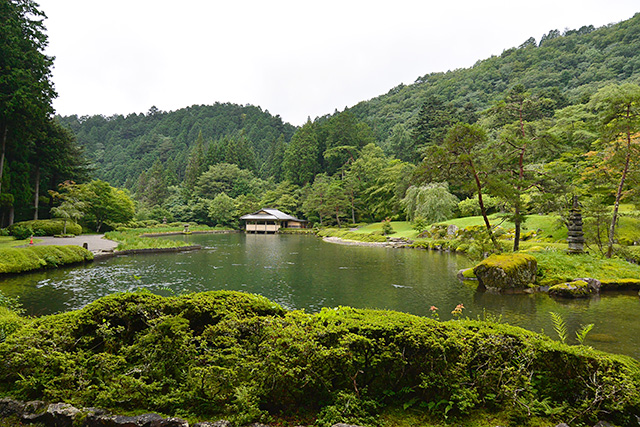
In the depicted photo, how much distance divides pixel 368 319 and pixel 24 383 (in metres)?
3.22

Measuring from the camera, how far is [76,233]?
24672mm

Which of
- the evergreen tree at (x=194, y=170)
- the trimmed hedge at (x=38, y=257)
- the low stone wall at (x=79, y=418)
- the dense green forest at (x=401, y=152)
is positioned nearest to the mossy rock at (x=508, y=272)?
the dense green forest at (x=401, y=152)

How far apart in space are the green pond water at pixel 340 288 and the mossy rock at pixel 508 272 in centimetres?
52

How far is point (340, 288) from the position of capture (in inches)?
419

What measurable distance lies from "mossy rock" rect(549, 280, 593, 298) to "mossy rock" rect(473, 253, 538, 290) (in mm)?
753

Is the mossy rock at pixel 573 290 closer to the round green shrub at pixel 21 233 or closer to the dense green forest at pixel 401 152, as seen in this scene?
the dense green forest at pixel 401 152

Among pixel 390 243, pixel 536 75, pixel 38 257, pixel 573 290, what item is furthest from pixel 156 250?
pixel 536 75

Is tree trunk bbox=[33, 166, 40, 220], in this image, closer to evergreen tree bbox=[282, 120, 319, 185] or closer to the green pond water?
the green pond water

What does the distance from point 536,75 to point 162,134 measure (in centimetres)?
10528

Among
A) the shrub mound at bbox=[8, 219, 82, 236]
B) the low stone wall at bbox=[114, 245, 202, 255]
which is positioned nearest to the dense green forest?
the shrub mound at bbox=[8, 219, 82, 236]

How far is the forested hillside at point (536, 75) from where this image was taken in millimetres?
52906

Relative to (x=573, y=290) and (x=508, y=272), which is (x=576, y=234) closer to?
(x=573, y=290)

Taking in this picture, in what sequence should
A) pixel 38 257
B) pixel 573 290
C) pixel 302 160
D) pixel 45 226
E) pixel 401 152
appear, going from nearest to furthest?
pixel 573 290, pixel 38 257, pixel 45 226, pixel 401 152, pixel 302 160

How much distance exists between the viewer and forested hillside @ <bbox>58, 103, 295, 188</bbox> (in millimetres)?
91312
